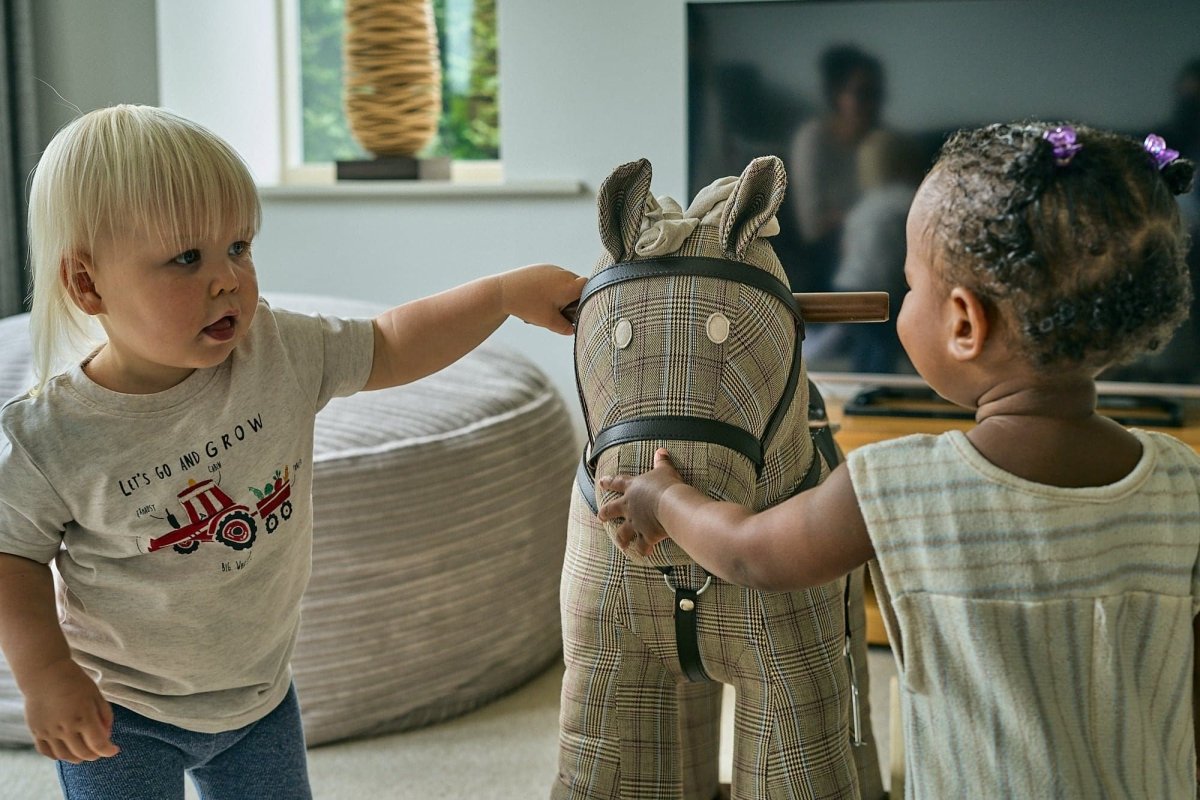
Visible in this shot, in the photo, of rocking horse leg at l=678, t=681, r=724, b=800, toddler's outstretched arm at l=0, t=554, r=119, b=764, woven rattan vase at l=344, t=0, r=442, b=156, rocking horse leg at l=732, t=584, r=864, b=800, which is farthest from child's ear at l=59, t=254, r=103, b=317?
woven rattan vase at l=344, t=0, r=442, b=156

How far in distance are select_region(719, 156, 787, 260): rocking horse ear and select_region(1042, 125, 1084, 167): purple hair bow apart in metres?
0.22

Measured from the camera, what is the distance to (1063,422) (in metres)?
0.76

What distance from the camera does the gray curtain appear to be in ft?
9.01

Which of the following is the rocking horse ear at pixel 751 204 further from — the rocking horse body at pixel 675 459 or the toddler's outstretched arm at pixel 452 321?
the toddler's outstretched arm at pixel 452 321

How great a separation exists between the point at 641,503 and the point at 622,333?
14 cm

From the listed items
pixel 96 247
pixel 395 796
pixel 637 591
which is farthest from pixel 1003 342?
pixel 395 796

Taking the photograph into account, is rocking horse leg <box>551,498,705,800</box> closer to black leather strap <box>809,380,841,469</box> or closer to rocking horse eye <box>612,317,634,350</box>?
rocking horse eye <box>612,317,634,350</box>

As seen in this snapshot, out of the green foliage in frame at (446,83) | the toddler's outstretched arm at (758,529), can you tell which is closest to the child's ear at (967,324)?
the toddler's outstretched arm at (758,529)

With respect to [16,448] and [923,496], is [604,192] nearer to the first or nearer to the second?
[923,496]

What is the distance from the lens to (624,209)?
924 mm

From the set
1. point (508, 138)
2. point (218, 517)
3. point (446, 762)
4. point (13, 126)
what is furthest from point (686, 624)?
point (13, 126)

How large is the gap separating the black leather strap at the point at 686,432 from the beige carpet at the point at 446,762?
2.50 ft

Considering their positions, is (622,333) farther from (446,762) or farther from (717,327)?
(446,762)

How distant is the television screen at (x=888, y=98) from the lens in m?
2.13
